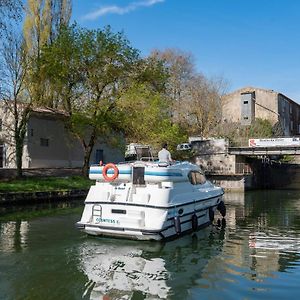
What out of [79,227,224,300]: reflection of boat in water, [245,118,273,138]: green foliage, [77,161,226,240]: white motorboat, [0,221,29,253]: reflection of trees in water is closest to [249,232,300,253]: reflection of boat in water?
[79,227,224,300]: reflection of boat in water

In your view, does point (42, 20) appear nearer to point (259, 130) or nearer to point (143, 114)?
point (143, 114)

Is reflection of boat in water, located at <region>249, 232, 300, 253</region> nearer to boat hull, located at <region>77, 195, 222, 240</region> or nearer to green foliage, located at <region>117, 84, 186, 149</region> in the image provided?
boat hull, located at <region>77, 195, 222, 240</region>

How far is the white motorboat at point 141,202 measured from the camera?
13.5 metres

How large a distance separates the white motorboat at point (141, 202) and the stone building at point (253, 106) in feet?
192

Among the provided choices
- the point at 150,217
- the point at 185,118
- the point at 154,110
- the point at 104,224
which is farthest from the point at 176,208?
the point at 185,118

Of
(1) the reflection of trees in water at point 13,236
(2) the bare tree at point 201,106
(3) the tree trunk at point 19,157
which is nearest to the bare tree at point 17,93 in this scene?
(3) the tree trunk at point 19,157

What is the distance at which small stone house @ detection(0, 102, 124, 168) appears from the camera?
38034 mm

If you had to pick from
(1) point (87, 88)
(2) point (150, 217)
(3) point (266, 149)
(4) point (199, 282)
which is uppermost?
(1) point (87, 88)

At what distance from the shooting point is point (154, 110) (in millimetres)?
36969

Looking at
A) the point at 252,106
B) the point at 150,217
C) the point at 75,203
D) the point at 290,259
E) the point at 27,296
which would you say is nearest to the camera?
the point at 27,296

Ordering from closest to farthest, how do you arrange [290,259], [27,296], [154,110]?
1. [27,296]
2. [290,259]
3. [154,110]

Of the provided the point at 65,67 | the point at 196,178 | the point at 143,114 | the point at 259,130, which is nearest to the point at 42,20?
the point at 65,67

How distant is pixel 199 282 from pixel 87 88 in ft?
97.3

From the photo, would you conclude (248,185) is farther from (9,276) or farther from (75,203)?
(9,276)
